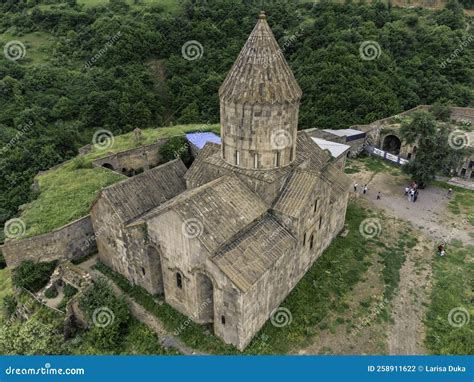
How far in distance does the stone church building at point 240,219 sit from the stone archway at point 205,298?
45 mm

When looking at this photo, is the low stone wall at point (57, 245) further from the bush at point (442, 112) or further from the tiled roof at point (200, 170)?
the bush at point (442, 112)

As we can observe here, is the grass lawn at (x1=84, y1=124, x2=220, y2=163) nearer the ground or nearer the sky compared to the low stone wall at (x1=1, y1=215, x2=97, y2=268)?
nearer the sky

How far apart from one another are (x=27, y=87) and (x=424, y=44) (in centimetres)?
4722

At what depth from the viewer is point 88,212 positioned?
851 inches

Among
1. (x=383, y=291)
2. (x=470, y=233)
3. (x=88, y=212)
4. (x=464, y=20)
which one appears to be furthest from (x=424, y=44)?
(x=88, y=212)

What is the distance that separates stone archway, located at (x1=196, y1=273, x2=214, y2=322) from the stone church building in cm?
5

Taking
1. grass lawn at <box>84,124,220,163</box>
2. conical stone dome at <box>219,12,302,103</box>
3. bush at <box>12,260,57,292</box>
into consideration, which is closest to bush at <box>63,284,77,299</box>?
bush at <box>12,260,57,292</box>

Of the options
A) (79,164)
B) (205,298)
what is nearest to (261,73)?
(205,298)

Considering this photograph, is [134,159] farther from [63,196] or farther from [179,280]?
[179,280]

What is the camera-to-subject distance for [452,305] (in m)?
18.0

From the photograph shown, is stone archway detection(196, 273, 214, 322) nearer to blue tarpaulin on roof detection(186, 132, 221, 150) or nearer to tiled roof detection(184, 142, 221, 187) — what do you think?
tiled roof detection(184, 142, 221, 187)

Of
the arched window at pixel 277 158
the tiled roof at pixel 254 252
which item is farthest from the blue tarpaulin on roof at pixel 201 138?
the tiled roof at pixel 254 252

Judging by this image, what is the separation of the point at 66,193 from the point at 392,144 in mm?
30013

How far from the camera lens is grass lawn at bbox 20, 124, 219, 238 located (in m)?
21.6
